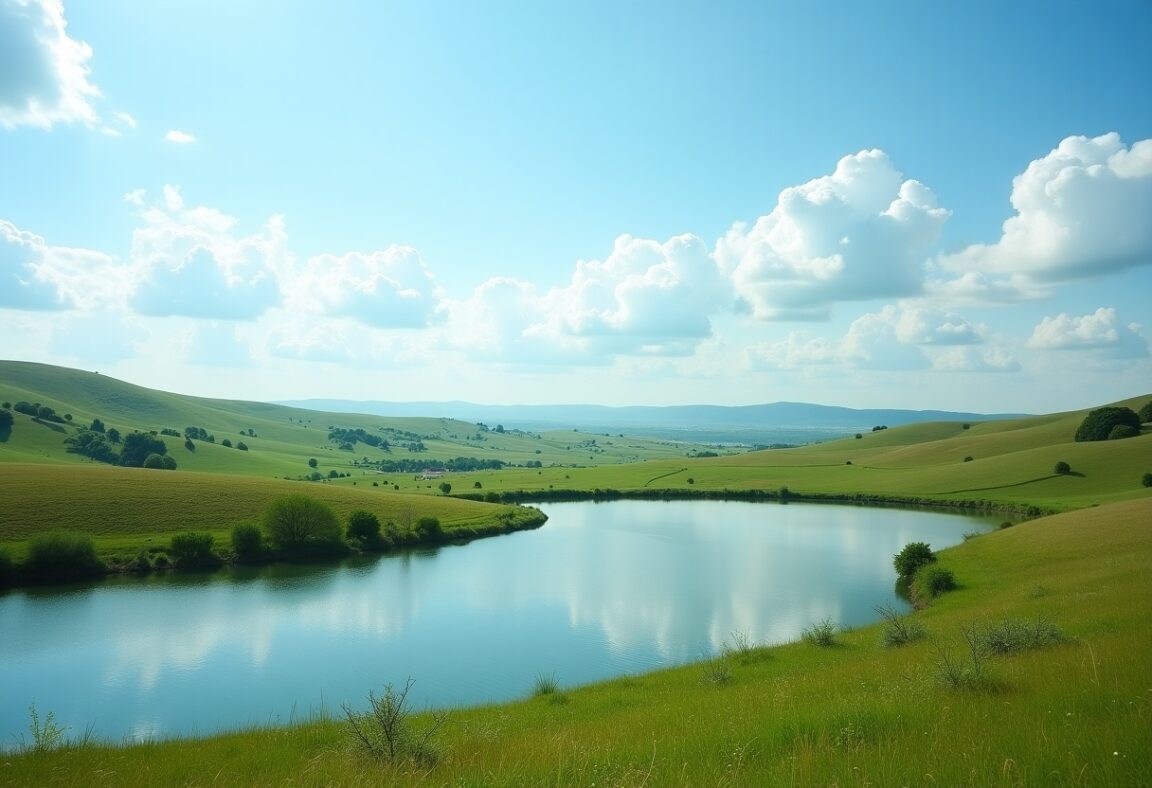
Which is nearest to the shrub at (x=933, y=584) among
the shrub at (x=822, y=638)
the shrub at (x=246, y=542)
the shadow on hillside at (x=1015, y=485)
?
the shrub at (x=822, y=638)

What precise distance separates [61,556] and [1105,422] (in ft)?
384

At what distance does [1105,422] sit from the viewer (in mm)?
88562

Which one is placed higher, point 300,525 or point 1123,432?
point 1123,432

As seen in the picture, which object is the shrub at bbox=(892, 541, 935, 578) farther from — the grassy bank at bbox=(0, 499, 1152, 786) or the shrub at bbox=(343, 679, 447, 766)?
the shrub at bbox=(343, 679, 447, 766)

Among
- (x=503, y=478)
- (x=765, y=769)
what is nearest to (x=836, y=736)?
(x=765, y=769)

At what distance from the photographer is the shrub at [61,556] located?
146 feet

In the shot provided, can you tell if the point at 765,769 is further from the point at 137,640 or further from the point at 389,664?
the point at 137,640

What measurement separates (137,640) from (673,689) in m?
29.9

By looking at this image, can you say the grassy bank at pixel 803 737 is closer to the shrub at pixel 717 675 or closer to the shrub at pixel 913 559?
the shrub at pixel 717 675

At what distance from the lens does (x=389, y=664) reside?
1135 inches

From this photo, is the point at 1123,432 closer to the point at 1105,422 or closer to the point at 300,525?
the point at 1105,422

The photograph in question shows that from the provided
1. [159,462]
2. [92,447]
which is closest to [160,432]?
[92,447]

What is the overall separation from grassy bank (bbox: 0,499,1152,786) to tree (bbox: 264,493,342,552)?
45.5 m

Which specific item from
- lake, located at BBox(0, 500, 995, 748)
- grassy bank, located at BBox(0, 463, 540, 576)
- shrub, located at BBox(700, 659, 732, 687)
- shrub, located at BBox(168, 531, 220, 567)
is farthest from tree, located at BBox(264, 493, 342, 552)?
shrub, located at BBox(700, 659, 732, 687)
